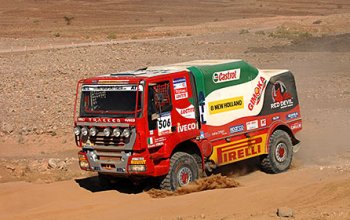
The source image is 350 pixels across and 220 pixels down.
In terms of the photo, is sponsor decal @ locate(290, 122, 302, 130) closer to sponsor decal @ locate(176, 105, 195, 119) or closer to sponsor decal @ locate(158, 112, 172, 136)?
sponsor decal @ locate(176, 105, 195, 119)

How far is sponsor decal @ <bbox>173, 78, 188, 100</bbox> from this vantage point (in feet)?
49.4

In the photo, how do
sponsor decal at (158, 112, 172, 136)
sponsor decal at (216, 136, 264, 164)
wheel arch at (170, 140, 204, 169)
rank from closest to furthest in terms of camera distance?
sponsor decal at (158, 112, 172, 136) < wheel arch at (170, 140, 204, 169) < sponsor decal at (216, 136, 264, 164)

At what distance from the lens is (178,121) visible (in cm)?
1512

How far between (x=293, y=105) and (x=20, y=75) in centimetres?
1741

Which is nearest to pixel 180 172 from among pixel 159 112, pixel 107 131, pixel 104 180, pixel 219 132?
pixel 159 112

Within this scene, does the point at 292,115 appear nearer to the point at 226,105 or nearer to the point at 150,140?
the point at 226,105

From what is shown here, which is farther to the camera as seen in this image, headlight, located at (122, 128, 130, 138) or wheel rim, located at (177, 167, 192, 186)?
wheel rim, located at (177, 167, 192, 186)

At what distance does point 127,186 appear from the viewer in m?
16.2

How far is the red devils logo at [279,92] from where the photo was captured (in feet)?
56.4

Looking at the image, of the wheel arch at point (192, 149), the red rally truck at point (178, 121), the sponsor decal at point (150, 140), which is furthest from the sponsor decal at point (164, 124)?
Answer: the wheel arch at point (192, 149)

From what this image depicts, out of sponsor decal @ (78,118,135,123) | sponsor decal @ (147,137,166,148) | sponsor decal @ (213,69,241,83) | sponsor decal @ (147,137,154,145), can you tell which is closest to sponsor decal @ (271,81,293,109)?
sponsor decal @ (213,69,241,83)

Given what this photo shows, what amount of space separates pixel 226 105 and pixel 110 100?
8.40 feet

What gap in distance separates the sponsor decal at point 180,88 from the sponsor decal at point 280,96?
2670mm

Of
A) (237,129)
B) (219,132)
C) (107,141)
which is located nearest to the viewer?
(107,141)
